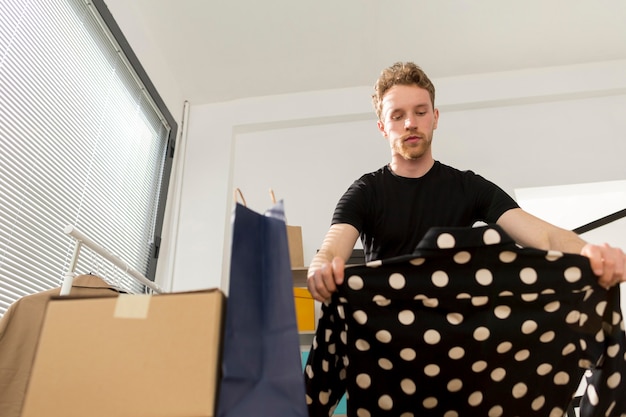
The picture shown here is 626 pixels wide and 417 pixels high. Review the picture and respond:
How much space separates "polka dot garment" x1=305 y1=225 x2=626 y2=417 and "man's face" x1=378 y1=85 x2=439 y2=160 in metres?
0.61

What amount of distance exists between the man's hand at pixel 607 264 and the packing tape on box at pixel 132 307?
0.82m

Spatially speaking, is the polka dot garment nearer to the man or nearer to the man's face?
the man

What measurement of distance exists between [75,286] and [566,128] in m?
2.80

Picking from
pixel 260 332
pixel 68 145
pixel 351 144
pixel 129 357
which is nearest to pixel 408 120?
pixel 260 332

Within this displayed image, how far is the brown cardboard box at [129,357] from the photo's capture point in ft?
2.15

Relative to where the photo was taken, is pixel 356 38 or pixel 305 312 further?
pixel 356 38

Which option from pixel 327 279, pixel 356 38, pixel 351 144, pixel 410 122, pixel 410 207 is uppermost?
pixel 356 38

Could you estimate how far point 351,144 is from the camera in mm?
2949

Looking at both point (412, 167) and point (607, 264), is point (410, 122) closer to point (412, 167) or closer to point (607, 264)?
point (412, 167)

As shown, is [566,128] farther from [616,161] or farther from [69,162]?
[69,162]

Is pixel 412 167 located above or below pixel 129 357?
above

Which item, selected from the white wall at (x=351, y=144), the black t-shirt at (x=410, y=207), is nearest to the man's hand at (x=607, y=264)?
the black t-shirt at (x=410, y=207)

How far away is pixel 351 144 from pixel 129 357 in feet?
7.93

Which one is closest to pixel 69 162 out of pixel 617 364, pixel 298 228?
pixel 298 228
